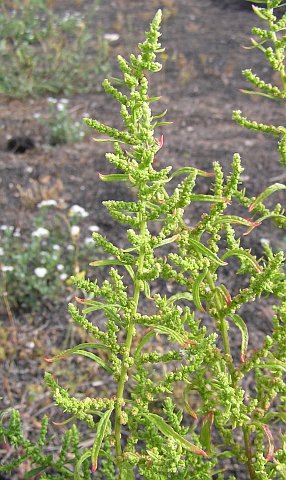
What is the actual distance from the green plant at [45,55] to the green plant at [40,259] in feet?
7.51

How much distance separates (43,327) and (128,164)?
6.91 ft

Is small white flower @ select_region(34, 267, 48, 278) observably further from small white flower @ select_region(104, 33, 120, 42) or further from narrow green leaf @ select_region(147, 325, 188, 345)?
small white flower @ select_region(104, 33, 120, 42)

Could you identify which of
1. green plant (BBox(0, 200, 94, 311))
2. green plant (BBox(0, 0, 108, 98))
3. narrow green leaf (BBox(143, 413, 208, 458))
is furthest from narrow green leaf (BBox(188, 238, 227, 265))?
green plant (BBox(0, 0, 108, 98))

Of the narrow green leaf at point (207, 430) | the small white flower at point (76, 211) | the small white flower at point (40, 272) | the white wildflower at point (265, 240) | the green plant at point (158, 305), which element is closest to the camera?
the green plant at point (158, 305)

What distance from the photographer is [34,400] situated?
9.22ft

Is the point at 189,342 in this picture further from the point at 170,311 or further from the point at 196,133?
the point at 196,133

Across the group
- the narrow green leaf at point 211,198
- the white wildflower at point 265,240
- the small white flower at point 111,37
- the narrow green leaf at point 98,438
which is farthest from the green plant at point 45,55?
the narrow green leaf at point 98,438

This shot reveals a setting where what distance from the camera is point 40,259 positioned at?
11.6 ft

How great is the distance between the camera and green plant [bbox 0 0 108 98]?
19.1 ft

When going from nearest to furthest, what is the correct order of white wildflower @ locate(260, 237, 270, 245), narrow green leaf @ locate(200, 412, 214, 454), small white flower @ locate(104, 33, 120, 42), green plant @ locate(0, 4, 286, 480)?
green plant @ locate(0, 4, 286, 480), narrow green leaf @ locate(200, 412, 214, 454), white wildflower @ locate(260, 237, 270, 245), small white flower @ locate(104, 33, 120, 42)

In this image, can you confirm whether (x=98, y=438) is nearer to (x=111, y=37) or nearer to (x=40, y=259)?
(x=40, y=259)

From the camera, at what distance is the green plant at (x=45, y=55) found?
5836 mm

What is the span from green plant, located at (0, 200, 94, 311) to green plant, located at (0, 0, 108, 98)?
7.51 feet

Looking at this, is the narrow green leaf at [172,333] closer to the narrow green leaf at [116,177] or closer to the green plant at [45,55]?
the narrow green leaf at [116,177]
